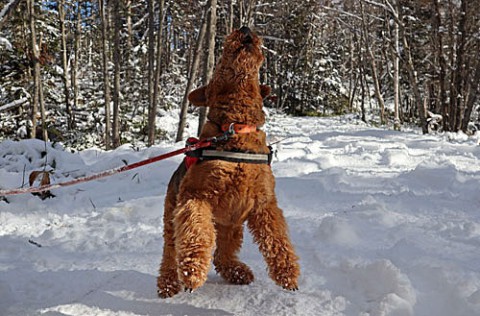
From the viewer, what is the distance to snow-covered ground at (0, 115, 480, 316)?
2.21m

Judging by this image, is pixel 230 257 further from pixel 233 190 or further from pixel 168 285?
pixel 233 190

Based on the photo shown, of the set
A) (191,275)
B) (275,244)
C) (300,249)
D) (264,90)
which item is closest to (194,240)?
(191,275)

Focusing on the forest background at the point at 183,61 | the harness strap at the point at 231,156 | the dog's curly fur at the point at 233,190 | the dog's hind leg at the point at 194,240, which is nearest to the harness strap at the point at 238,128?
the dog's curly fur at the point at 233,190

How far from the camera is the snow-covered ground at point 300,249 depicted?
2207 mm

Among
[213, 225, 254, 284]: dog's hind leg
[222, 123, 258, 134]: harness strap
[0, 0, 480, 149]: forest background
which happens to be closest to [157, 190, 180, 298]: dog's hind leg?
[213, 225, 254, 284]: dog's hind leg

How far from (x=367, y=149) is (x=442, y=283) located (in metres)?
6.75

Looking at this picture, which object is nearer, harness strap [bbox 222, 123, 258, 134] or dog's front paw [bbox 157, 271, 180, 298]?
harness strap [bbox 222, 123, 258, 134]

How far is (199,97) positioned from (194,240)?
0.94 metres

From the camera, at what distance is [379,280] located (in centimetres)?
229

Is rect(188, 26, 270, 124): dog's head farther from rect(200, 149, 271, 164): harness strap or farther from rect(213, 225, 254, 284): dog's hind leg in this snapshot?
rect(213, 225, 254, 284): dog's hind leg

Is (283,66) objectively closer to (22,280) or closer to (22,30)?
(22,30)

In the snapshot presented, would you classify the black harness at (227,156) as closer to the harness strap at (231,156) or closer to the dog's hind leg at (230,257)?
the harness strap at (231,156)

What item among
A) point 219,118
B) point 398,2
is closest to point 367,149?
point 219,118

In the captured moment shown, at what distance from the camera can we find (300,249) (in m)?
3.09
